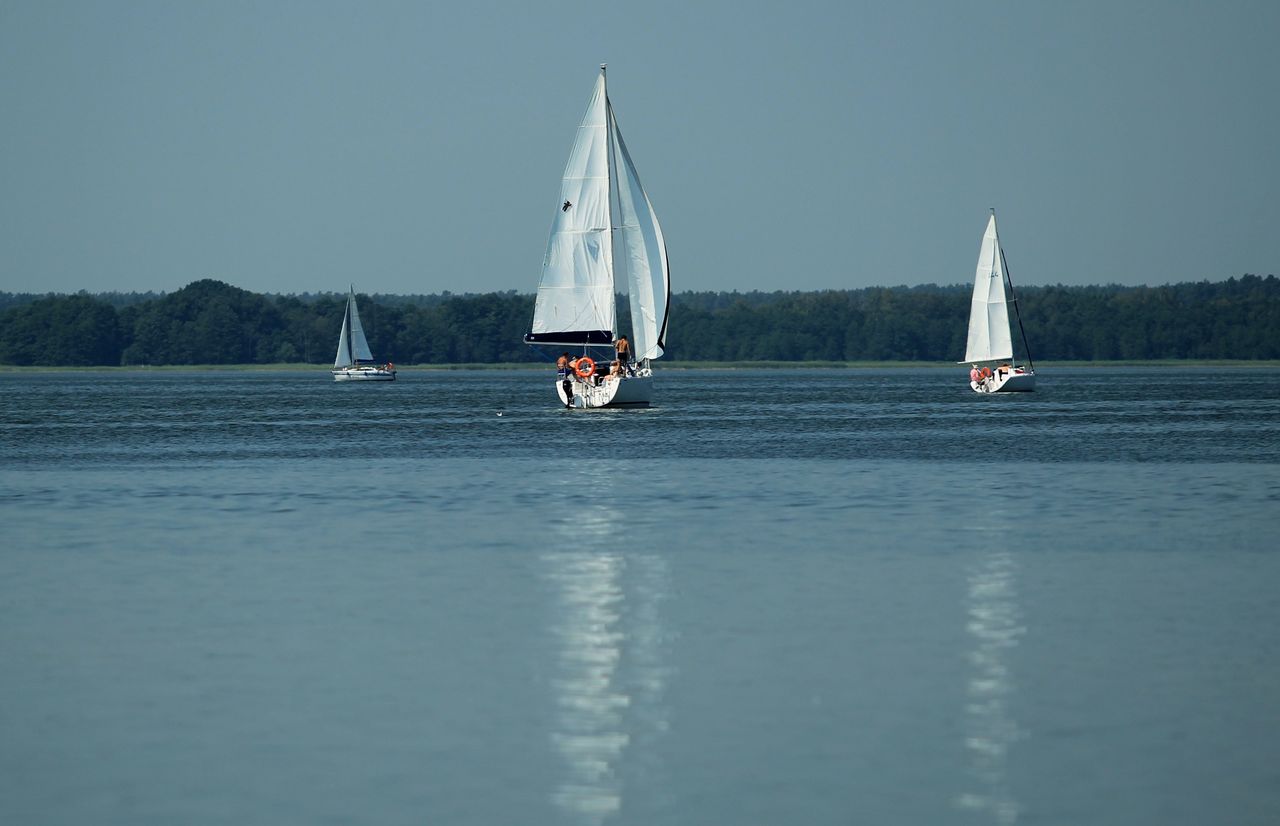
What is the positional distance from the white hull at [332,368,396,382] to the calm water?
458ft

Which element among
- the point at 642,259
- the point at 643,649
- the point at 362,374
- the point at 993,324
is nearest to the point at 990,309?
the point at 993,324

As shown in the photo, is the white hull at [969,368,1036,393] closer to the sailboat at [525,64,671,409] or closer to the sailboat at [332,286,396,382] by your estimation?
the sailboat at [525,64,671,409]

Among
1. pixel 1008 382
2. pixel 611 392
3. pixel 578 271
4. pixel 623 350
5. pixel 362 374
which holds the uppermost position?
pixel 578 271

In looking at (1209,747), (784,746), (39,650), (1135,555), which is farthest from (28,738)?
(1135,555)

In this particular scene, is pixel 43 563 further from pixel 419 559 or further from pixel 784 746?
pixel 784 746

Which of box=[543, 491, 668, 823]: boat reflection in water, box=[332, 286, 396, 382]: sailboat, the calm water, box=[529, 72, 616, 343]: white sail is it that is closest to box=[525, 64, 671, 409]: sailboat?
box=[529, 72, 616, 343]: white sail

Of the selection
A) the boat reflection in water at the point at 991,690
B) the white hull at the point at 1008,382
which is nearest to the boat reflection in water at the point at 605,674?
the boat reflection in water at the point at 991,690

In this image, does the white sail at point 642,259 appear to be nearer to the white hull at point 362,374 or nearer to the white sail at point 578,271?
the white sail at point 578,271

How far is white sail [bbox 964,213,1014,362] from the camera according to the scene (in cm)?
11412

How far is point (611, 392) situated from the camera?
264 feet

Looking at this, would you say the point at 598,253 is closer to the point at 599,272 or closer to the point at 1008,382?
the point at 599,272

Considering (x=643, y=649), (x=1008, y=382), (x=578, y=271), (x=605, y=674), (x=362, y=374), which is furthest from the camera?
(x=362, y=374)

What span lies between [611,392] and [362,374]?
107 metres

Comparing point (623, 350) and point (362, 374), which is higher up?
point (623, 350)
